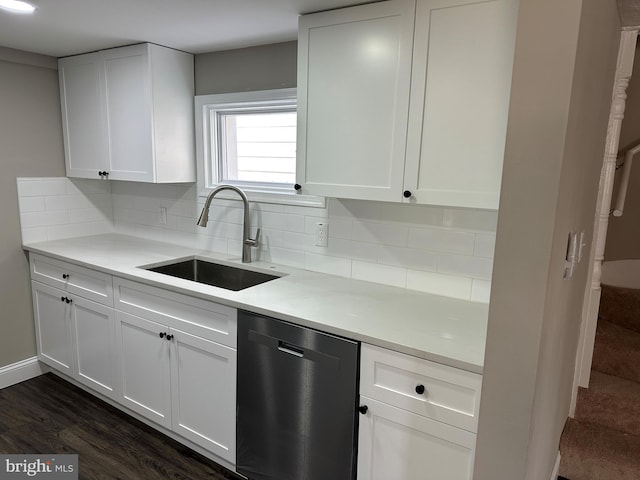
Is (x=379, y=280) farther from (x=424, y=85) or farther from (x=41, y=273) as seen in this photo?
(x=41, y=273)

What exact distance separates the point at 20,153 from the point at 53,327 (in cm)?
114

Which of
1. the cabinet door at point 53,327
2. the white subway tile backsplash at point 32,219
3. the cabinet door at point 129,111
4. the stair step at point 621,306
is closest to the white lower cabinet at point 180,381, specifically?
the cabinet door at point 53,327

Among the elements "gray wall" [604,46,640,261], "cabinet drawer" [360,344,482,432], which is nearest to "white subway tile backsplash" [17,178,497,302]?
"cabinet drawer" [360,344,482,432]

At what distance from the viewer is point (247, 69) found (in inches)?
100

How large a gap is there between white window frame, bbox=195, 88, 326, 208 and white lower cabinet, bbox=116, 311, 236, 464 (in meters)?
0.89

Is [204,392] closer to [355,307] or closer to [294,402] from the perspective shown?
[294,402]

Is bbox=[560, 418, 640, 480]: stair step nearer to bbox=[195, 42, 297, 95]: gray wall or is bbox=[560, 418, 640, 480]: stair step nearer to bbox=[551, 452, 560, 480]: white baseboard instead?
bbox=[551, 452, 560, 480]: white baseboard

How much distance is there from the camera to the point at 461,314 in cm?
183

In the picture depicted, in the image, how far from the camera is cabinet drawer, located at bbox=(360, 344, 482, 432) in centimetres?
144

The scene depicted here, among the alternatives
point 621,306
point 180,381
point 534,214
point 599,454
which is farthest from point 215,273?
point 621,306

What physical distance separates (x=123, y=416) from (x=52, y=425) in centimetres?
37

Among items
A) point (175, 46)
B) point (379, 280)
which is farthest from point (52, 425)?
point (175, 46)

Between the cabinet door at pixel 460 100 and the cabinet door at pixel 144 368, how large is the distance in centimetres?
150

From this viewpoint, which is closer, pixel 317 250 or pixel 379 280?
pixel 379 280
